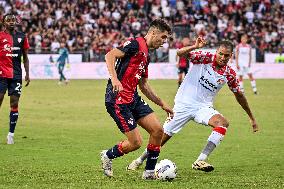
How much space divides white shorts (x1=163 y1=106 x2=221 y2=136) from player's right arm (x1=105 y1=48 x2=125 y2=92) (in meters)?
2.52

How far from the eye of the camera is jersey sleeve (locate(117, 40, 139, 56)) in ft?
34.7

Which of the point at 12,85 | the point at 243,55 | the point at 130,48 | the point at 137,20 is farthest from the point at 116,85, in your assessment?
the point at 137,20

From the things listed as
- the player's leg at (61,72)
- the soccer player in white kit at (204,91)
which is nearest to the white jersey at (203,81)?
the soccer player in white kit at (204,91)

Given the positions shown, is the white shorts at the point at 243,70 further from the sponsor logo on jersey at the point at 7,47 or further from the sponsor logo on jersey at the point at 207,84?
the sponsor logo on jersey at the point at 207,84

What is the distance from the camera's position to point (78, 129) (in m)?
19.2

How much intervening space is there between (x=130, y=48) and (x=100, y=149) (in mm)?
4894

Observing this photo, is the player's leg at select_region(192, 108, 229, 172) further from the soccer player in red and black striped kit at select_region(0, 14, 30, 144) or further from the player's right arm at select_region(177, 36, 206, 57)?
the soccer player in red and black striped kit at select_region(0, 14, 30, 144)

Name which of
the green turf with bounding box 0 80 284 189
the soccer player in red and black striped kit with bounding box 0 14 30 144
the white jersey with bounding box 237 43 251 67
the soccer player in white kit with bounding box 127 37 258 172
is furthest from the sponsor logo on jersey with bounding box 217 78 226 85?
the white jersey with bounding box 237 43 251 67

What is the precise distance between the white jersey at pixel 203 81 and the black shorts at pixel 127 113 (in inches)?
76.3

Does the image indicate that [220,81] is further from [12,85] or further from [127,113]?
[12,85]

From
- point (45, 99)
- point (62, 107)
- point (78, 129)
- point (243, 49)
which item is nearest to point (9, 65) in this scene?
point (78, 129)

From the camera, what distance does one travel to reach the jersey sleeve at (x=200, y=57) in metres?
12.6

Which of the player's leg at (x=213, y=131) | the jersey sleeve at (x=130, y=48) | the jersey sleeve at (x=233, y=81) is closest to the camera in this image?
the jersey sleeve at (x=130, y=48)

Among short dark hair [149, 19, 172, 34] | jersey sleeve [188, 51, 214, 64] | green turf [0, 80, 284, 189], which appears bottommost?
green turf [0, 80, 284, 189]
